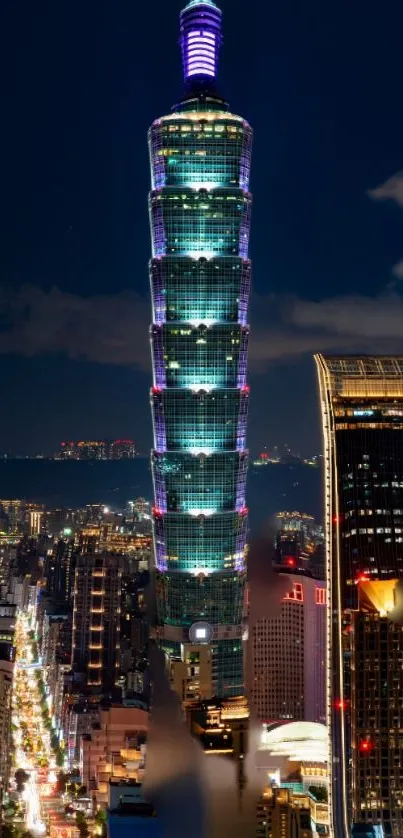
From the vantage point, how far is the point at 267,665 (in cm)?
1514

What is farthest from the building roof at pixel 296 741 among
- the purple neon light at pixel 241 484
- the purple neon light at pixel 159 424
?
the purple neon light at pixel 159 424

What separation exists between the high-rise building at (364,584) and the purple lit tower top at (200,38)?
19.2 feet

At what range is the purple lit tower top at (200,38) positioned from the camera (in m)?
14.8

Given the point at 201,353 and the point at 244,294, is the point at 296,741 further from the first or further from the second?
the point at 244,294

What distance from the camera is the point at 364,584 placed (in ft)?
34.7

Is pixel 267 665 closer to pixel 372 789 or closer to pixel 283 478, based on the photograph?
pixel 283 478

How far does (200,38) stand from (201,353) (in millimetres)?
4358

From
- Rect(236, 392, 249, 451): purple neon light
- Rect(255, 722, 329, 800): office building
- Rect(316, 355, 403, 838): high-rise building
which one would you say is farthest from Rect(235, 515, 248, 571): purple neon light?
Rect(316, 355, 403, 838): high-rise building

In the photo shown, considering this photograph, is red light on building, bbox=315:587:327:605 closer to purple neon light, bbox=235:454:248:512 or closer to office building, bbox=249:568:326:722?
office building, bbox=249:568:326:722

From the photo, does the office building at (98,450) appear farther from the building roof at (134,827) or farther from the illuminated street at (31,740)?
the building roof at (134,827)

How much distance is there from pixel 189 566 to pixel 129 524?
8.90 metres

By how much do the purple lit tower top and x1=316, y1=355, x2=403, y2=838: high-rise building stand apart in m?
5.84

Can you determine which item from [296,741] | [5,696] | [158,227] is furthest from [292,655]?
[158,227]

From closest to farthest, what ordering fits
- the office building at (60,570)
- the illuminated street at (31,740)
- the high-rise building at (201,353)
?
the illuminated street at (31,740), the high-rise building at (201,353), the office building at (60,570)
